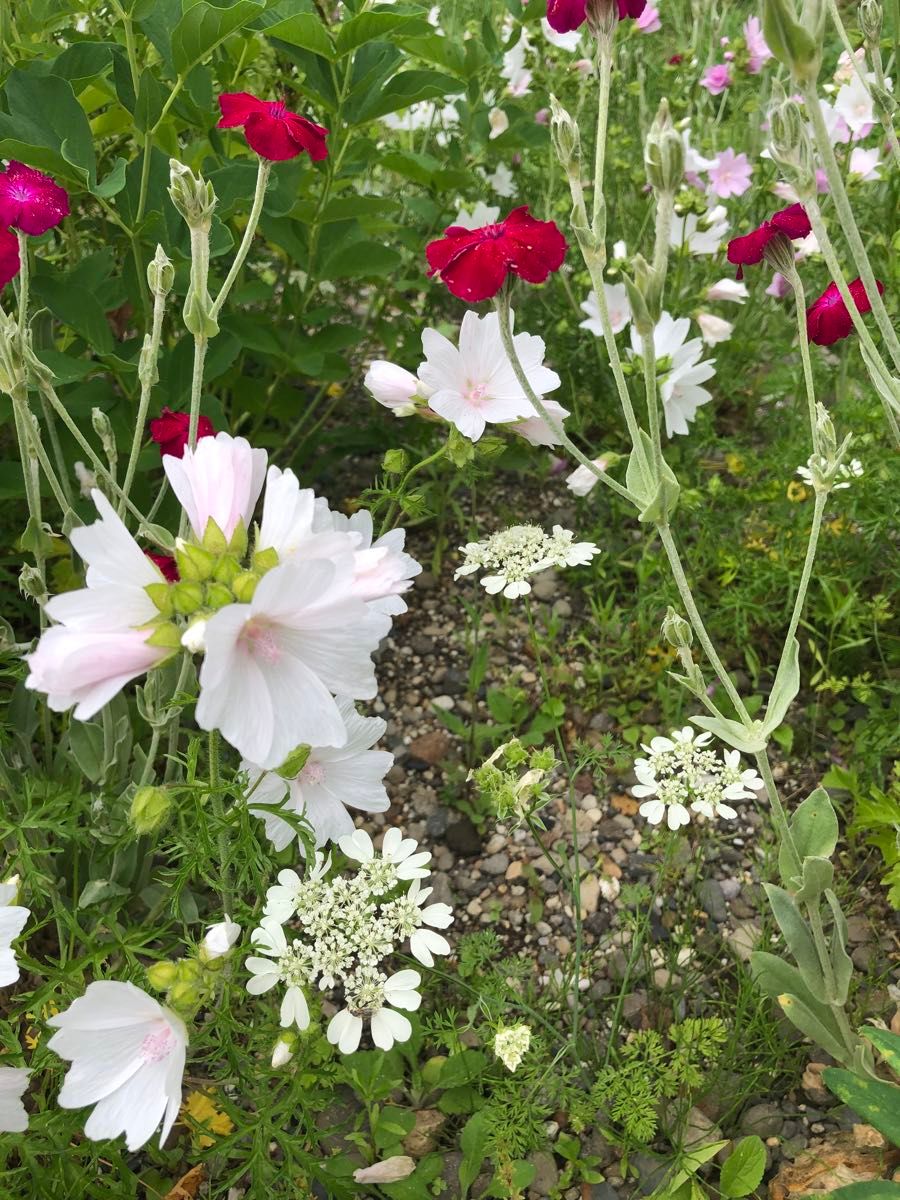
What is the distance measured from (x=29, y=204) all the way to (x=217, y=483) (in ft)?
2.19

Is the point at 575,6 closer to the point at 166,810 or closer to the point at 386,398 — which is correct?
the point at 386,398

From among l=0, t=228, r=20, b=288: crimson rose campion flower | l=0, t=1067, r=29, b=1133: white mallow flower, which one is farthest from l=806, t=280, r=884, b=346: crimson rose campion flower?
l=0, t=1067, r=29, b=1133: white mallow flower

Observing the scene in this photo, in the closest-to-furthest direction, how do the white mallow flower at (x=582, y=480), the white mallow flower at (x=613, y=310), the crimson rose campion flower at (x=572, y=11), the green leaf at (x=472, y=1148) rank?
the crimson rose campion flower at (x=572, y=11)
the green leaf at (x=472, y=1148)
the white mallow flower at (x=582, y=480)
the white mallow flower at (x=613, y=310)

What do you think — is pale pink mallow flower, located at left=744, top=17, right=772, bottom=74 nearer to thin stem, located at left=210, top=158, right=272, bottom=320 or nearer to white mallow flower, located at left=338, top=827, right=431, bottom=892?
thin stem, located at left=210, top=158, right=272, bottom=320

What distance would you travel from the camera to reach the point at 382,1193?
4.78ft

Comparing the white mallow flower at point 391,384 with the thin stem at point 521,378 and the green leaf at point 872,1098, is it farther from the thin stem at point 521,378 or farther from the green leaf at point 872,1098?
the green leaf at point 872,1098

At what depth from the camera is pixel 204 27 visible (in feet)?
4.96

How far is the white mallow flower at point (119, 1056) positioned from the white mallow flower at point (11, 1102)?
6 cm

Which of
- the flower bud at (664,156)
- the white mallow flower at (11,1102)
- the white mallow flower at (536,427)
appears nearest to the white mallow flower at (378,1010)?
the white mallow flower at (11,1102)

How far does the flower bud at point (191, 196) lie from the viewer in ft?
3.64

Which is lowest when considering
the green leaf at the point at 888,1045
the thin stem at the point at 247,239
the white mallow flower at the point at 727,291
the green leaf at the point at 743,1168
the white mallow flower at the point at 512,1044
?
the green leaf at the point at 743,1168

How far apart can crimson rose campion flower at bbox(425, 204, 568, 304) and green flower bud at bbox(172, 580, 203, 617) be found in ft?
1.79

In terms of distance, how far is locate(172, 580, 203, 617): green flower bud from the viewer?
0.84 m

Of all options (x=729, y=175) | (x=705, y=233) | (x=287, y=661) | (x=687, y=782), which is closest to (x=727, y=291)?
(x=705, y=233)
